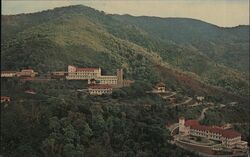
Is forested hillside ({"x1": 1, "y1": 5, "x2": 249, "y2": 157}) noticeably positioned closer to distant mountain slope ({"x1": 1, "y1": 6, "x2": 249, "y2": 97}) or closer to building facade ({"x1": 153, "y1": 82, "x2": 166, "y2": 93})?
distant mountain slope ({"x1": 1, "y1": 6, "x2": 249, "y2": 97})

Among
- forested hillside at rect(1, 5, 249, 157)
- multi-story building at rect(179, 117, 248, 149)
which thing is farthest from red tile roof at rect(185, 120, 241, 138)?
forested hillside at rect(1, 5, 249, 157)

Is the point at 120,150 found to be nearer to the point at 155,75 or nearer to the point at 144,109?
the point at 144,109

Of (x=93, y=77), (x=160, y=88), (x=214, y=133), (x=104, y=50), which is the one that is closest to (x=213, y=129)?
(x=214, y=133)

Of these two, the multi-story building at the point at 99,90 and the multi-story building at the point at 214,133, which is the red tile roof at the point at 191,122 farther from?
the multi-story building at the point at 99,90

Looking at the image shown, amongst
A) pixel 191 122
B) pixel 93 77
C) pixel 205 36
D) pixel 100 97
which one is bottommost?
pixel 191 122

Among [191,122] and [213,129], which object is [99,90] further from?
[213,129]
